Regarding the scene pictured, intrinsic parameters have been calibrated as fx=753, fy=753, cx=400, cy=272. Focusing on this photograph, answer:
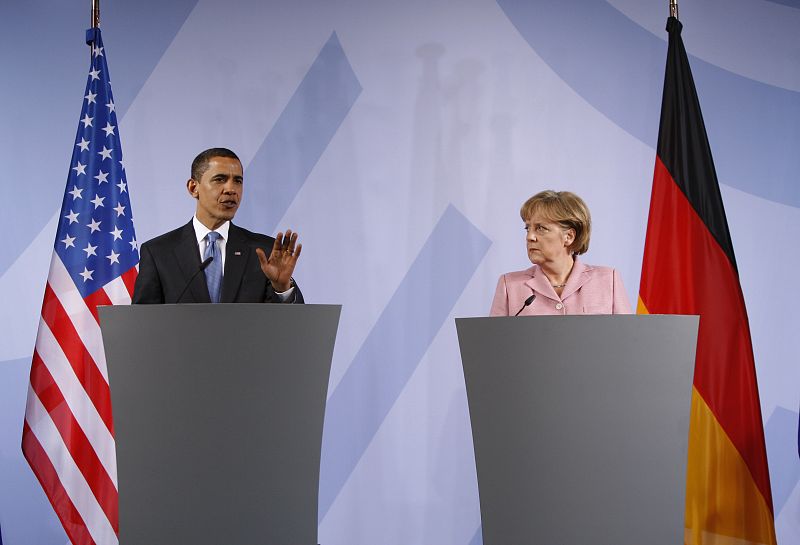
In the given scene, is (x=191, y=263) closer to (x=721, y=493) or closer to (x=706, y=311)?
(x=706, y=311)

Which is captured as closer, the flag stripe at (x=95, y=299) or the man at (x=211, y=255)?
the man at (x=211, y=255)

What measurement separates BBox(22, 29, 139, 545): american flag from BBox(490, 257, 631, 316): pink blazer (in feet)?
4.93

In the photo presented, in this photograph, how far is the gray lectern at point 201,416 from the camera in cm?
181

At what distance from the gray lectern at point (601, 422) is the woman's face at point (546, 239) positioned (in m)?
0.89

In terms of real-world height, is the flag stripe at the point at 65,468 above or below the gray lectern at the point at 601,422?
below

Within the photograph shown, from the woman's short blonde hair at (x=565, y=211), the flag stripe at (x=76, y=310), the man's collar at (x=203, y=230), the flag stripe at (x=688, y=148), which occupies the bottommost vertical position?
the flag stripe at (x=76, y=310)

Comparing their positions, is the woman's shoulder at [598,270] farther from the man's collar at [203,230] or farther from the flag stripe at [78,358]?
the flag stripe at [78,358]

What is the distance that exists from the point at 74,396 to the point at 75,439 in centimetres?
16

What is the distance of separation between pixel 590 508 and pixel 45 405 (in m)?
2.13

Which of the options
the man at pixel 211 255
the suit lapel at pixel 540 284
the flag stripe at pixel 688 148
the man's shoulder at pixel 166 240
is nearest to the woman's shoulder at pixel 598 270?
the suit lapel at pixel 540 284

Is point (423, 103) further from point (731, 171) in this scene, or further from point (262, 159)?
point (731, 171)

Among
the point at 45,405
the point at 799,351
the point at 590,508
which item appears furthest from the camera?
the point at 799,351

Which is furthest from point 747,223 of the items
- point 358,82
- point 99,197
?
point 99,197

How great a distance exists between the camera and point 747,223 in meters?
3.37
